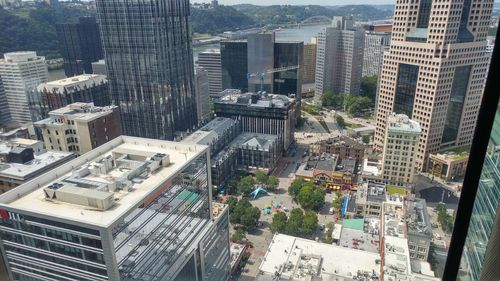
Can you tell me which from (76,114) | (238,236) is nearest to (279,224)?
(238,236)

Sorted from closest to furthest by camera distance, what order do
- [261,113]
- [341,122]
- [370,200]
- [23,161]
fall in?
[23,161] < [370,200] < [261,113] < [341,122]

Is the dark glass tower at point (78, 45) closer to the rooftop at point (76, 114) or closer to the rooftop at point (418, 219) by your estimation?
the rooftop at point (76, 114)

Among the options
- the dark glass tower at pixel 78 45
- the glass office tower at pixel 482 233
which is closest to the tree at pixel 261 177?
the glass office tower at pixel 482 233

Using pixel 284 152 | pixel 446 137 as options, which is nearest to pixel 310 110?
pixel 284 152

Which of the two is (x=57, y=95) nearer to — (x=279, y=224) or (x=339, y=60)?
(x=279, y=224)

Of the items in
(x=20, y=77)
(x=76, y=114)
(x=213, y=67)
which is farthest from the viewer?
(x=213, y=67)

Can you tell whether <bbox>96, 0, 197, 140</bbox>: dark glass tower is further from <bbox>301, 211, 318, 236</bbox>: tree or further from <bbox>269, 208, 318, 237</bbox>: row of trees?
<bbox>301, 211, 318, 236</bbox>: tree

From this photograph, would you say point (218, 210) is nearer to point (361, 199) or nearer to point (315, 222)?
point (315, 222)
